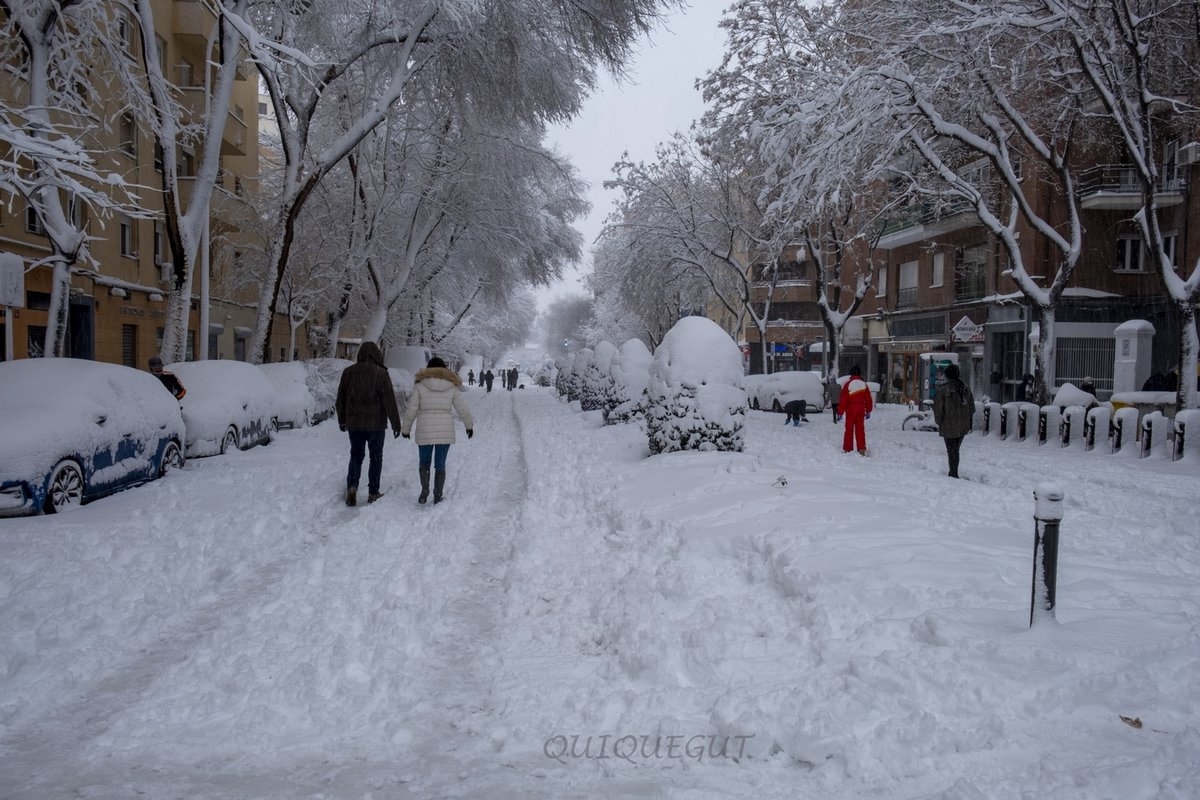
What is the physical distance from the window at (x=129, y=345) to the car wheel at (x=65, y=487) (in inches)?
734

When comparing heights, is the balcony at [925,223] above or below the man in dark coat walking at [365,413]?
above

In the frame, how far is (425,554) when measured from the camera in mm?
6859

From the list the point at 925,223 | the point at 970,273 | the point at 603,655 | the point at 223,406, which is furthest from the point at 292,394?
the point at 970,273

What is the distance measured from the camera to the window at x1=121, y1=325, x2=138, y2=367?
25.0 metres

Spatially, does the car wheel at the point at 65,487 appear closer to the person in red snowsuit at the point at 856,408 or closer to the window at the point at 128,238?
the person in red snowsuit at the point at 856,408

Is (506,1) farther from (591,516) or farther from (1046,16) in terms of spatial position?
(591,516)

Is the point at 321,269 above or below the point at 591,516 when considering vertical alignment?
above

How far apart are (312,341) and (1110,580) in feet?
168

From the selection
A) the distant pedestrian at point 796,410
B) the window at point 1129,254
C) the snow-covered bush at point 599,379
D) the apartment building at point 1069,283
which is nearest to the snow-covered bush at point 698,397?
the snow-covered bush at point 599,379

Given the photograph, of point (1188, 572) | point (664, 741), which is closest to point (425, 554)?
point (664, 741)

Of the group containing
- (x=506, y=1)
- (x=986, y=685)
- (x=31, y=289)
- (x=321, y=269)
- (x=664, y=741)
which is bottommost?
(x=664, y=741)

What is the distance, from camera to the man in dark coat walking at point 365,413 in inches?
368

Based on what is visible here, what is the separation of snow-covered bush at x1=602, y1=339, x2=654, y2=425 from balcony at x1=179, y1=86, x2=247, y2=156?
49.3ft

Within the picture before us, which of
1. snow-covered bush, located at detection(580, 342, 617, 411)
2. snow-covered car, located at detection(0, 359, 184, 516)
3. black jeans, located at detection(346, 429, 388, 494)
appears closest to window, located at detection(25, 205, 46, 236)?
snow-covered car, located at detection(0, 359, 184, 516)
